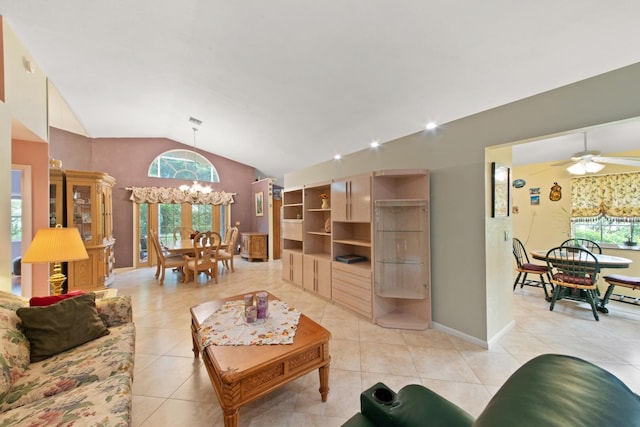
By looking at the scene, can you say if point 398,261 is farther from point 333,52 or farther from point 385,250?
point 333,52

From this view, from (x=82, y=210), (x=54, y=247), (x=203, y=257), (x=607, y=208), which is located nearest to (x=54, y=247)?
A: (x=54, y=247)

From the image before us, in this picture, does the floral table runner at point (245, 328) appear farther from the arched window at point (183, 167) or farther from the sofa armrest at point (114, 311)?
the arched window at point (183, 167)

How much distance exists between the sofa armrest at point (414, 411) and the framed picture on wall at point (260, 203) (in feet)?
22.0

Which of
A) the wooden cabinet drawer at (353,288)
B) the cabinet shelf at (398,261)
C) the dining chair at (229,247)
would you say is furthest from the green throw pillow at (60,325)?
the dining chair at (229,247)

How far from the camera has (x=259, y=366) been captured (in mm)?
1445

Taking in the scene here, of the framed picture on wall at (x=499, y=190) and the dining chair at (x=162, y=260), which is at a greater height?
the framed picture on wall at (x=499, y=190)

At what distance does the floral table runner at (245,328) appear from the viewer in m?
1.69

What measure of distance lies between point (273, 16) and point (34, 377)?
2917mm

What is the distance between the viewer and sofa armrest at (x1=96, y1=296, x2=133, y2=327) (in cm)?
202

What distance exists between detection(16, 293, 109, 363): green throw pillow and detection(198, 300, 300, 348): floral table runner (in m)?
0.82

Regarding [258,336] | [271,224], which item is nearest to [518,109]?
[258,336]

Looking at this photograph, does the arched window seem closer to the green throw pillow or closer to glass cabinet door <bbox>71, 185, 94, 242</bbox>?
glass cabinet door <bbox>71, 185, 94, 242</bbox>

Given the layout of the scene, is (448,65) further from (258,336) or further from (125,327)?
(125,327)

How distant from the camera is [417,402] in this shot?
3.35ft
